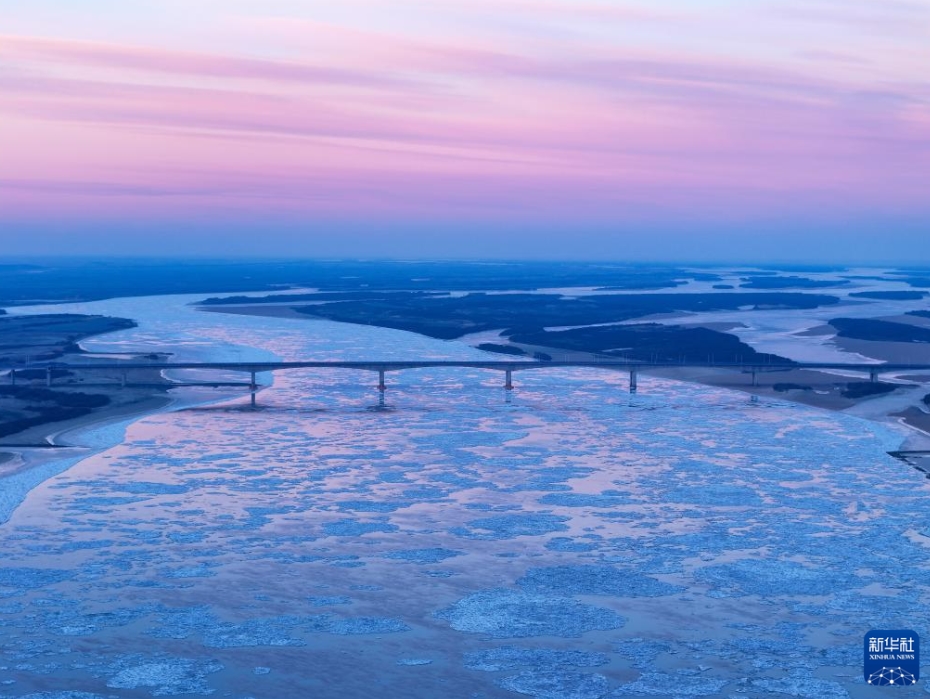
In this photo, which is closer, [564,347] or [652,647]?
[652,647]

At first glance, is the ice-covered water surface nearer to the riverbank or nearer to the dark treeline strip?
the riverbank

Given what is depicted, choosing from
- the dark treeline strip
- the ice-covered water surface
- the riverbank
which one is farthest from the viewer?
the dark treeline strip

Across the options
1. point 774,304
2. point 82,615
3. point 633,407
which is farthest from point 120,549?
point 774,304

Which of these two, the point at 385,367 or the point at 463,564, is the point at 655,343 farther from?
the point at 463,564

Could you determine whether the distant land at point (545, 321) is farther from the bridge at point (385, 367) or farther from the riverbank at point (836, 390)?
the bridge at point (385, 367)

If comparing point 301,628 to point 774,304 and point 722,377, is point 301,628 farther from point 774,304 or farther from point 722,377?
point 774,304

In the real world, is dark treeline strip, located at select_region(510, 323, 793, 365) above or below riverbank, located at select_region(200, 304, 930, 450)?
above

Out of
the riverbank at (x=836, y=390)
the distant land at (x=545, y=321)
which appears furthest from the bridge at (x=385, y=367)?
the distant land at (x=545, y=321)

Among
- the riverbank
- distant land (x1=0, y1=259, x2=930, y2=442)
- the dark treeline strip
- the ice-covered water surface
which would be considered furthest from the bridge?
the ice-covered water surface
